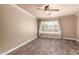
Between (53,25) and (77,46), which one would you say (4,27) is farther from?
(77,46)

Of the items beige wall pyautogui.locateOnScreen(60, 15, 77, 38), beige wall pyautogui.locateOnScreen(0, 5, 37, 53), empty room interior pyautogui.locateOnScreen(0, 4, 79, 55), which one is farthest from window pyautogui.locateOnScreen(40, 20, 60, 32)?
beige wall pyautogui.locateOnScreen(0, 5, 37, 53)

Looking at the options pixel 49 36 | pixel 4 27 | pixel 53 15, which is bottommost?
pixel 49 36

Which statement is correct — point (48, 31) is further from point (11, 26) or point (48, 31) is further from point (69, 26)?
point (11, 26)

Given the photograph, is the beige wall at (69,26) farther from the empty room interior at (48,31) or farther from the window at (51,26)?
the window at (51,26)

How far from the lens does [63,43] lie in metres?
3.02

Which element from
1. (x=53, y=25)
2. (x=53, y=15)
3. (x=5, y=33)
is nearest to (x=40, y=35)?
(x=53, y=25)

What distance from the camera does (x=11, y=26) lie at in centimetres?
322

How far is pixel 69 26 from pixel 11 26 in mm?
1729

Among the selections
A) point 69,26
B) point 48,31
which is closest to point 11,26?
point 48,31

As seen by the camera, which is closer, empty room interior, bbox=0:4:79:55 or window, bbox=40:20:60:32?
empty room interior, bbox=0:4:79:55

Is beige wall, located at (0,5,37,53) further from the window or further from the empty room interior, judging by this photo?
the window

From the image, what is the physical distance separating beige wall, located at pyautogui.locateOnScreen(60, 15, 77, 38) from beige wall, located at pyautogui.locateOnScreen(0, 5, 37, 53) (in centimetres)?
98

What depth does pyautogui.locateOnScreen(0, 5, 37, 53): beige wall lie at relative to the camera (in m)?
2.83

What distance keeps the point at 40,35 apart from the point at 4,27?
1.08 metres
